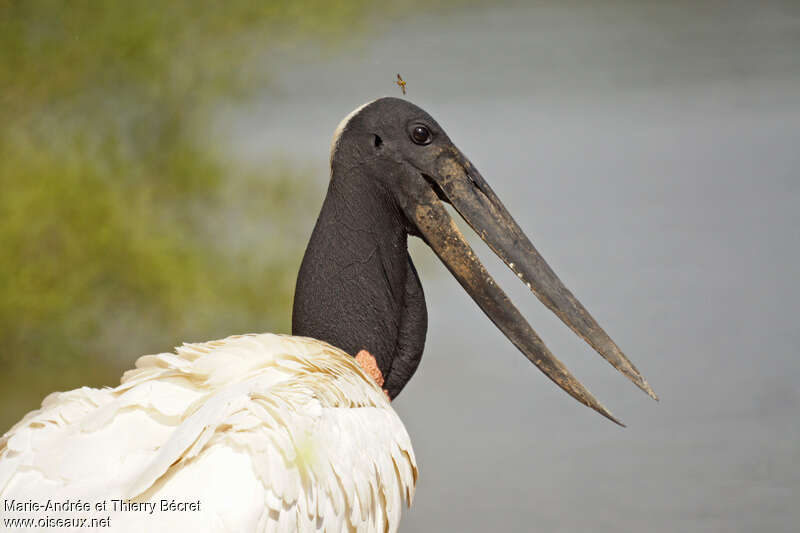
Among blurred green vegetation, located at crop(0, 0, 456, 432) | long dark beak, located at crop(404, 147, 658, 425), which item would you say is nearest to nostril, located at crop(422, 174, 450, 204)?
long dark beak, located at crop(404, 147, 658, 425)

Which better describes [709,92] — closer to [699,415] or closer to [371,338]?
[699,415]

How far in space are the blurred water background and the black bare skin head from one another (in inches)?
44.7

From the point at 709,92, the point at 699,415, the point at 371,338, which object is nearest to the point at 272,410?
the point at 371,338

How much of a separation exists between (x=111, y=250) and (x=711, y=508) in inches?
116

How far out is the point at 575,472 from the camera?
335 cm

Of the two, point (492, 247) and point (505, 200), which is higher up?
point (505, 200)

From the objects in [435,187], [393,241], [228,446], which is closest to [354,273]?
[393,241]

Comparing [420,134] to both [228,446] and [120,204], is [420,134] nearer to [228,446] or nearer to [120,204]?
[228,446]

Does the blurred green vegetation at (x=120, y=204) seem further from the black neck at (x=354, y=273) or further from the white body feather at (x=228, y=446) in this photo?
the white body feather at (x=228, y=446)

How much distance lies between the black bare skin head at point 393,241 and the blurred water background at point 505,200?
3.73ft

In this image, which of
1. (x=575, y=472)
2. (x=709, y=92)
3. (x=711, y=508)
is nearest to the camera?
(x=711, y=508)

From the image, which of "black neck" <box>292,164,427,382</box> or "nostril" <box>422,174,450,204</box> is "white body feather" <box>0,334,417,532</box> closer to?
"black neck" <box>292,164,427,382</box>

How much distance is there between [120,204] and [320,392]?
10.8ft

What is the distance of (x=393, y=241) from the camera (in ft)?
6.98
